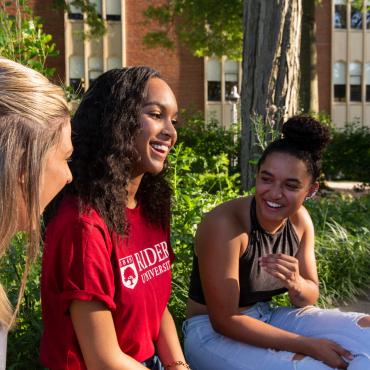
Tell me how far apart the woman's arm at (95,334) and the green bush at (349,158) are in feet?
36.6

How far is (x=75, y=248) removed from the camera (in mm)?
2006

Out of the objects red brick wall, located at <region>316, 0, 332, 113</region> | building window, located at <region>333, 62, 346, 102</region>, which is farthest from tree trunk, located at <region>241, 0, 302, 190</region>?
building window, located at <region>333, 62, 346, 102</region>

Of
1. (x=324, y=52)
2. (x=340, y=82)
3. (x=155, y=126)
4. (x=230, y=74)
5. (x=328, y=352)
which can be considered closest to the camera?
(x=155, y=126)

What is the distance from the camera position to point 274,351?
2.71 metres

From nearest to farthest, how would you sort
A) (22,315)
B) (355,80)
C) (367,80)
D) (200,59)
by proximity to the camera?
1. (22,315)
2. (200,59)
3. (355,80)
4. (367,80)

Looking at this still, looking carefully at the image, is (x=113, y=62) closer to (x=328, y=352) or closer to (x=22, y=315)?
(x=22, y=315)

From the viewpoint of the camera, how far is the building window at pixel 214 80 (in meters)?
28.6

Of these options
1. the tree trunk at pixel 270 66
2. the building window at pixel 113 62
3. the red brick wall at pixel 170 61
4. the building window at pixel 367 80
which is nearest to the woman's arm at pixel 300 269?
the tree trunk at pixel 270 66

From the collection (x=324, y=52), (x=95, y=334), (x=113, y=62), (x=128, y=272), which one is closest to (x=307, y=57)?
(x=128, y=272)

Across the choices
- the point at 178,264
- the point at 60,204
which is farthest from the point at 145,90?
the point at 178,264

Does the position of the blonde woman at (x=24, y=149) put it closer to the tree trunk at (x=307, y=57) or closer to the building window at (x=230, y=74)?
the tree trunk at (x=307, y=57)

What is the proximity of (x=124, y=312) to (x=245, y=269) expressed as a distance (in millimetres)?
875

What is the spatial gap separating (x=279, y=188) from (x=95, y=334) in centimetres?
131

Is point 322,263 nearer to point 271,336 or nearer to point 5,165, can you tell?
point 271,336
